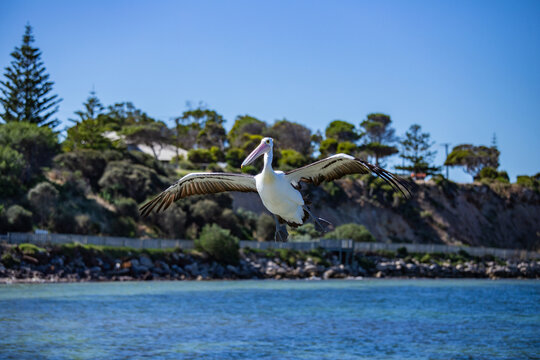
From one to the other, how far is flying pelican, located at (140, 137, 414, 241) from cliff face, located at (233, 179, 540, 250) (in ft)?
219

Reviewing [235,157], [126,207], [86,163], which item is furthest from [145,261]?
[235,157]

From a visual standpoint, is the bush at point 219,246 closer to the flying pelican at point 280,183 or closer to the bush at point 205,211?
the bush at point 205,211

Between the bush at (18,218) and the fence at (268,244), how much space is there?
4.37m

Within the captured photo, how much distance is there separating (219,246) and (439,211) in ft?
149

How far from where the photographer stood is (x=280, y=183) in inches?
499

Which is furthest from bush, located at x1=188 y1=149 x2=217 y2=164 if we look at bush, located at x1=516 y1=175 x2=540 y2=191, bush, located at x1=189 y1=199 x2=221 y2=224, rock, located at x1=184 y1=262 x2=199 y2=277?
bush, located at x1=516 y1=175 x2=540 y2=191

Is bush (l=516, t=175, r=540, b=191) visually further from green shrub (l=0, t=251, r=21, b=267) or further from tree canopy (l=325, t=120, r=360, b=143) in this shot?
green shrub (l=0, t=251, r=21, b=267)

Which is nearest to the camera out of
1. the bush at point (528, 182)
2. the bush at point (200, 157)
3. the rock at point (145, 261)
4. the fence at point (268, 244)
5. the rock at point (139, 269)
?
the fence at point (268, 244)

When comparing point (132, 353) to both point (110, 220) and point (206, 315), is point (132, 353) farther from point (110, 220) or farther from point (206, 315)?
point (110, 220)

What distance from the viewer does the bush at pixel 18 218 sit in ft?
177

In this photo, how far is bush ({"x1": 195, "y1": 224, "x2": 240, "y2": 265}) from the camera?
59812mm

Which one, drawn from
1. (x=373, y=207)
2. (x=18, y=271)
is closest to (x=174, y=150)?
(x=373, y=207)

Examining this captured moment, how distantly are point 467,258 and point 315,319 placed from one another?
2048 inches

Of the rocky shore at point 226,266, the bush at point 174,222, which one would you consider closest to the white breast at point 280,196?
the rocky shore at point 226,266
